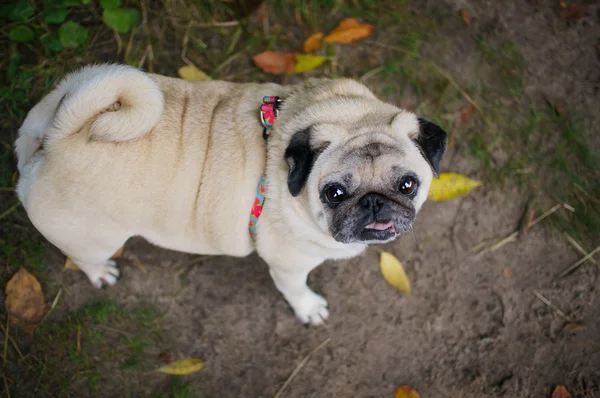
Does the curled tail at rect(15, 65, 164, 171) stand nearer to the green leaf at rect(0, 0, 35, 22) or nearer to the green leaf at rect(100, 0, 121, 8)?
the green leaf at rect(100, 0, 121, 8)

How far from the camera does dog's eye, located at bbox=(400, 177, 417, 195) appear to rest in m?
2.75

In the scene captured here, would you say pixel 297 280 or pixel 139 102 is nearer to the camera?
pixel 139 102

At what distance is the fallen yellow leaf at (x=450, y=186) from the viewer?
4207mm

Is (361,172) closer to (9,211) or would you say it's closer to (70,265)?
(70,265)

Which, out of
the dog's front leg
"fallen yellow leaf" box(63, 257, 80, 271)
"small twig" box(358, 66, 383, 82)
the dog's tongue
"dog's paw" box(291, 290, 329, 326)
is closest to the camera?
the dog's tongue

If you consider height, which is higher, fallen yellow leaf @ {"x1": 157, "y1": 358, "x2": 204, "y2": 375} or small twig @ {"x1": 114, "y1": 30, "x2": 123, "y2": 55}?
small twig @ {"x1": 114, "y1": 30, "x2": 123, "y2": 55}

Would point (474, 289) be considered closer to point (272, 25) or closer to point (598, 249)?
point (598, 249)

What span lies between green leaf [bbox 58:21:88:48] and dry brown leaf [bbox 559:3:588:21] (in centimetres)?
477

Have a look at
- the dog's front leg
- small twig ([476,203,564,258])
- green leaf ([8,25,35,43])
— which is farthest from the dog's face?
green leaf ([8,25,35,43])

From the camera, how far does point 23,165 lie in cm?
300

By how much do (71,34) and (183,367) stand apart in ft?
10.3

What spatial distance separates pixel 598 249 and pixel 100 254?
4.34 meters

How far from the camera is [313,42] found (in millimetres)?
4570

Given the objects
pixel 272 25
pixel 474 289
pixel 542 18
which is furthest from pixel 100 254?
pixel 542 18
